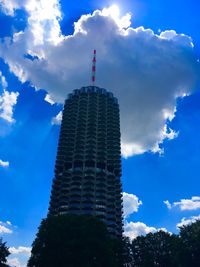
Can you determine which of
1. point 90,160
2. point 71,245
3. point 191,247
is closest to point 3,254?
point 71,245

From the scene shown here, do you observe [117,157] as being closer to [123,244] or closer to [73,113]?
[73,113]

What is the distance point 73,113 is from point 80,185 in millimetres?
41580

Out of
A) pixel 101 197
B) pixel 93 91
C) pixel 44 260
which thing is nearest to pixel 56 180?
pixel 101 197

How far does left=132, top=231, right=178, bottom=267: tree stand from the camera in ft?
292

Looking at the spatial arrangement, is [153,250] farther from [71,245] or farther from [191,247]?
[71,245]

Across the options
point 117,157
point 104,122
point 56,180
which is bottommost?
point 56,180

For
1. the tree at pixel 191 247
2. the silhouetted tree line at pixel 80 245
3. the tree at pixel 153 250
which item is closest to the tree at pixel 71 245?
the silhouetted tree line at pixel 80 245

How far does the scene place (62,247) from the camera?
6719 cm

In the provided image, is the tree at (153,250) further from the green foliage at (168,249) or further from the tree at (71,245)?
the tree at (71,245)

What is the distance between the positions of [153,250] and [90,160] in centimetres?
7015

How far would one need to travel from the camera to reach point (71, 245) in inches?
2650

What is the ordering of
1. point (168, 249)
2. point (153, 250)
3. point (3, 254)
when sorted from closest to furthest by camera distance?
1. point (3, 254)
2. point (168, 249)
3. point (153, 250)

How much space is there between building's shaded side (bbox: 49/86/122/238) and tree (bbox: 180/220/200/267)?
5951 centimetres

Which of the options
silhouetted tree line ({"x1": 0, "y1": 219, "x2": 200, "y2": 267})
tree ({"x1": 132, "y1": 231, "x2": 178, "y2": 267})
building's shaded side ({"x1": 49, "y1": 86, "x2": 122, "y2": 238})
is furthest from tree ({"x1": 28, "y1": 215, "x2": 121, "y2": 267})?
building's shaded side ({"x1": 49, "y1": 86, "x2": 122, "y2": 238})
